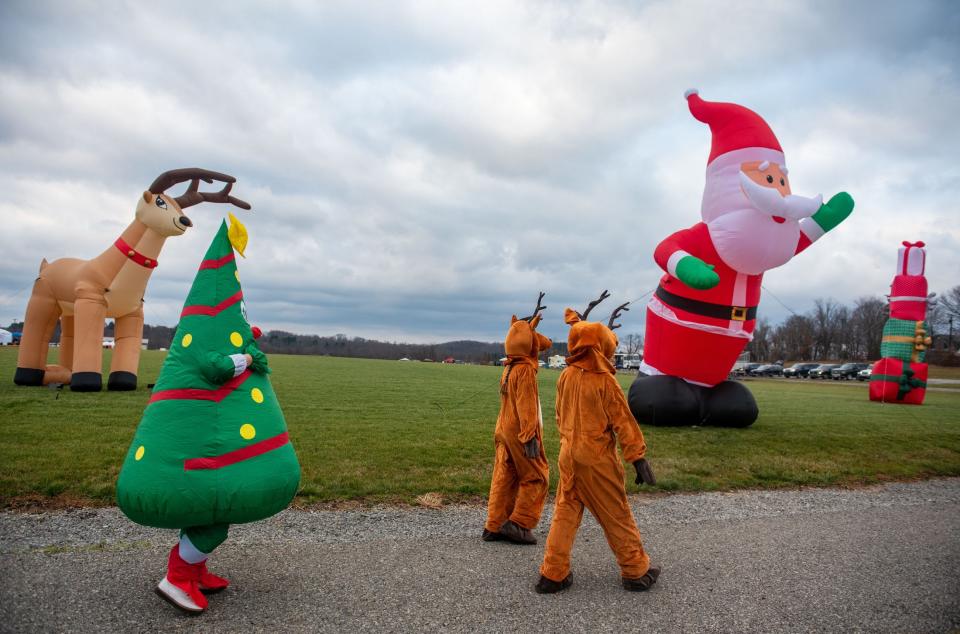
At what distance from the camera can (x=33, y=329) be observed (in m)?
13.0

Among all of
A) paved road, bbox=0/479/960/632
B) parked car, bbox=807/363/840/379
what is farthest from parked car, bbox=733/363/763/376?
paved road, bbox=0/479/960/632

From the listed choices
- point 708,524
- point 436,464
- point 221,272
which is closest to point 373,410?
point 436,464

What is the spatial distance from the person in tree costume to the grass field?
103 inches

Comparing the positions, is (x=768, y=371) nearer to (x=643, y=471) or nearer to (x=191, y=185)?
(x=191, y=185)

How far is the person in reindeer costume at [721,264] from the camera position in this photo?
366 inches

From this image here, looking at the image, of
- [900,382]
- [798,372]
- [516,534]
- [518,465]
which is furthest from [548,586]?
[798,372]

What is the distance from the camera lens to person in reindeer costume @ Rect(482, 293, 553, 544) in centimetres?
507

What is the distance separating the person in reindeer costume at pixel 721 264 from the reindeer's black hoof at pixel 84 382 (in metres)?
11.3

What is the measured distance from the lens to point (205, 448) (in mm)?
3496

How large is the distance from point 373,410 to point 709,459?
7292 mm

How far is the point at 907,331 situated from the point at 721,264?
34.9 ft

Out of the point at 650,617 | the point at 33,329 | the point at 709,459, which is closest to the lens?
the point at 650,617

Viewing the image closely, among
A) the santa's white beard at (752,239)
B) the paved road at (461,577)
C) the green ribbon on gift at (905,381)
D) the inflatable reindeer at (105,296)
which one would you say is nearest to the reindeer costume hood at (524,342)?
the paved road at (461,577)

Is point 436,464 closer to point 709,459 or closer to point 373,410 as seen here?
point 709,459
